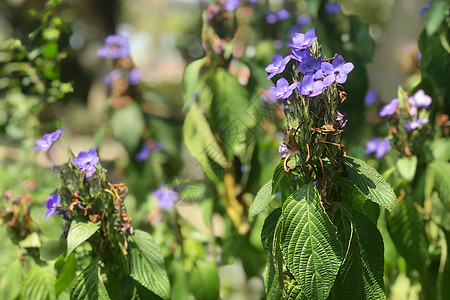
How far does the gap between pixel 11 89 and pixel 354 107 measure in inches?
58.6

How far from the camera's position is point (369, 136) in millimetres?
2289

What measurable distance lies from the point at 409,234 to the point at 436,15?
0.62 meters

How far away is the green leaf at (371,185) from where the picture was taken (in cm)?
86

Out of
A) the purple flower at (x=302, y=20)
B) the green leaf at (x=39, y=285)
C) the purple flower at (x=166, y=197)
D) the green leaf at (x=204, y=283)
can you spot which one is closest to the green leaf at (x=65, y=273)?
the green leaf at (x=39, y=285)

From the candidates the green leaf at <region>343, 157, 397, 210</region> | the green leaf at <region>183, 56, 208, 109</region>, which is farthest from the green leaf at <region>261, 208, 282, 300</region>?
the green leaf at <region>183, 56, 208, 109</region>

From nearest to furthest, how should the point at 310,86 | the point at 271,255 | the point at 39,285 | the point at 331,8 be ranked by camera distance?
the point at 310,86 → the point at 271,255 → the point at 39,285 → the point at 331,8

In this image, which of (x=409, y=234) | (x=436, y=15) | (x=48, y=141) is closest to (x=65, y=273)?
(x=48, y=141)

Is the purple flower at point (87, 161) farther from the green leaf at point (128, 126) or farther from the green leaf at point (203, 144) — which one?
the green leaf at point (128, 126)

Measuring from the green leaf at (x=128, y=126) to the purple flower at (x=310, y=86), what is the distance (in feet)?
4.02

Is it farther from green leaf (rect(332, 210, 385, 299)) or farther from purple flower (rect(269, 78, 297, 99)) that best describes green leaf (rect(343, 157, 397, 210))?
purple flower (rect(269, 78, 297, 99))

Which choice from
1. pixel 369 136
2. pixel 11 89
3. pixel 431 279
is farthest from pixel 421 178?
pixel 11 89

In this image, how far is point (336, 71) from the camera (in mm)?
866

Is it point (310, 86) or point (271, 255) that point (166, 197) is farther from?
point (310, 86)

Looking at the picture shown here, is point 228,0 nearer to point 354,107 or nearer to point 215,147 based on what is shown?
point 215,147
